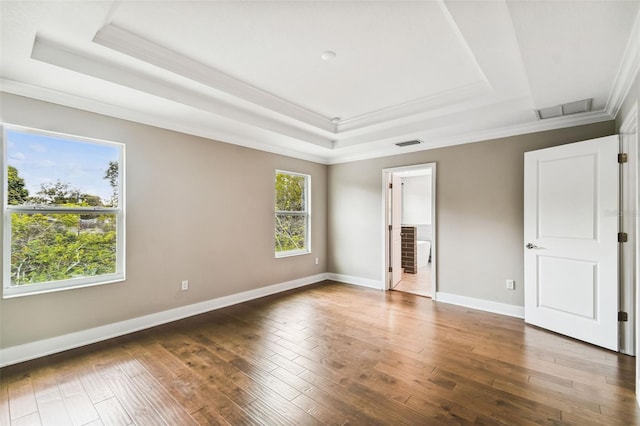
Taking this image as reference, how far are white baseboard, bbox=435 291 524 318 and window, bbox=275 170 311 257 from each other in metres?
2.47

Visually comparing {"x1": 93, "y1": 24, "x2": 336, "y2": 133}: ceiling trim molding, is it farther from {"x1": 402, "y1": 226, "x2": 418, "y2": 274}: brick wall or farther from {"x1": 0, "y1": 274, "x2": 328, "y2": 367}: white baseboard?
{"x1": 402, "y1": 226, "x2": 418, "y2": 274}: brick wall

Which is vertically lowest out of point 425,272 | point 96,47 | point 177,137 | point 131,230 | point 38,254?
point 425,272

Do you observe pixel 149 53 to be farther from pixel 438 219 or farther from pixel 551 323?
pixel 551 323

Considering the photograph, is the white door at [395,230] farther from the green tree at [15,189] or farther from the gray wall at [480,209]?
the green tree at [15,189]

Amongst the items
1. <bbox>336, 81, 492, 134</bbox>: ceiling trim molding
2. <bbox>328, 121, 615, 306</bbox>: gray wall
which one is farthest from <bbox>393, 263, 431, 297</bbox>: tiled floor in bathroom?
<bbox>336, 81, 492, 134</bbox>: ceiling trim molding

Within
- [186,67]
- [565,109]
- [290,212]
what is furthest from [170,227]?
[565,109]

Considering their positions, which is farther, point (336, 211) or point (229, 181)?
point (336, 211)

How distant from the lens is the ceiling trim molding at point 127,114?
251 centimetres

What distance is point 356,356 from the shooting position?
2615 millimetres

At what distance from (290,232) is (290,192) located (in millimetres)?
729

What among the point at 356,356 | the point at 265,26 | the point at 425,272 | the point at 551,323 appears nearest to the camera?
the point at 265,26

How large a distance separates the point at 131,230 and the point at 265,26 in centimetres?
258

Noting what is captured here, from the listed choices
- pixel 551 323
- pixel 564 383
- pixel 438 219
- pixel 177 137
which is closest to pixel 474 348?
pixel 564 383

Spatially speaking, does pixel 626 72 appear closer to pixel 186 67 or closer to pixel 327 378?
pixel 327 378
